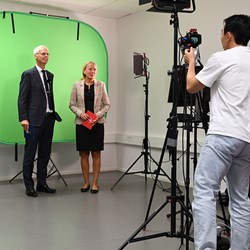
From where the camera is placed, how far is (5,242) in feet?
8.20

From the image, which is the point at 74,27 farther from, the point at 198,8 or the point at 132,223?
the point at 132,223

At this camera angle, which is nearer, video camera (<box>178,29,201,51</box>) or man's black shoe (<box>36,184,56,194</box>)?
video camera (<box>178,29,201,51</box>)

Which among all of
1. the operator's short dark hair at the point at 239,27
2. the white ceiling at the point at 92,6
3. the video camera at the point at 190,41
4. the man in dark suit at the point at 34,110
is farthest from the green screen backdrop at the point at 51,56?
the operator's short dark hair at the point at 239,27

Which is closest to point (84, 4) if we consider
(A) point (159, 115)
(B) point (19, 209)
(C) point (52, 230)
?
(A) point (159, 115)

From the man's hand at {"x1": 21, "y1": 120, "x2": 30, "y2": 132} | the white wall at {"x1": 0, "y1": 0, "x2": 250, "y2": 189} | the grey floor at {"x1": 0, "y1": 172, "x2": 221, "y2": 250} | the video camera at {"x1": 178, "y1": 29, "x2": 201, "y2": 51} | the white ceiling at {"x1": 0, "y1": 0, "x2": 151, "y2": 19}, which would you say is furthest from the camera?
the white ceiling at {"x1": 0, "y1": 0, "x2": 151, "y2": 19}

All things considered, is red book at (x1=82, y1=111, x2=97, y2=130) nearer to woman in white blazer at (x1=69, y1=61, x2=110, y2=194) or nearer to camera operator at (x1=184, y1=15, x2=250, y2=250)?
woman in white blazer at (x1=69, y1=61, x2=110, y2=194)

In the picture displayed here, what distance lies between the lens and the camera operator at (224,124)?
5.98 ft

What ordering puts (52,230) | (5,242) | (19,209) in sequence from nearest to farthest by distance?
(5,242) < (52,230) < (19,209)

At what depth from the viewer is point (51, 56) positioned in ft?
15.6

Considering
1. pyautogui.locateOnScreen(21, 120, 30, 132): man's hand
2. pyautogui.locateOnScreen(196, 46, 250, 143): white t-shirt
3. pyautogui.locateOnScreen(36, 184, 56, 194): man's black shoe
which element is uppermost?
pyautogui.locateOnScreen(196, 46, 250, 143): white t-shirt

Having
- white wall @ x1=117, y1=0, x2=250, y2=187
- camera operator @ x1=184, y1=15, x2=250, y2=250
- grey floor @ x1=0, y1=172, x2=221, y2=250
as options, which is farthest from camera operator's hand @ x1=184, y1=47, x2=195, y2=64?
white wall @ x1=117, y1=0, x2=250, y2=187

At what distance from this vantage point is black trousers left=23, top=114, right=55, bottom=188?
3.92m

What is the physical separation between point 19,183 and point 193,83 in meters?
3.31

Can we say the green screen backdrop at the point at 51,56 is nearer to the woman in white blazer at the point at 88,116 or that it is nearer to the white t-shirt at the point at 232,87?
the woman in white blazer at the point at 88,116
